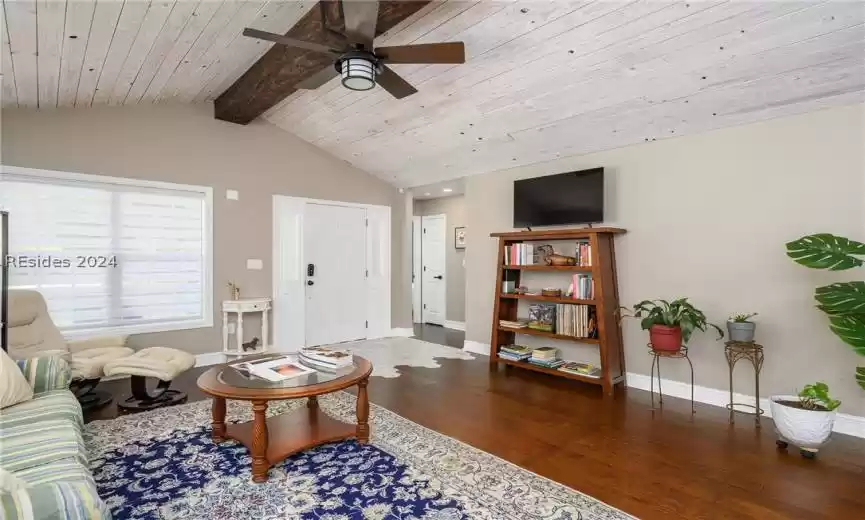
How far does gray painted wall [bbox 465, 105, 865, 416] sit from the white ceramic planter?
68 centimetres

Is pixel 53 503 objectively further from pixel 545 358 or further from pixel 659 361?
pixel 659 361

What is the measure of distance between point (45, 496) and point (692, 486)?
2.61 metres

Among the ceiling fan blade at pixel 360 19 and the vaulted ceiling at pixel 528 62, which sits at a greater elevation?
the vaulted ceiling at pixel 528 62

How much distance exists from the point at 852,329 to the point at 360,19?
10.4ft

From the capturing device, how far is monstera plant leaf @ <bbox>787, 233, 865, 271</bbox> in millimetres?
2508

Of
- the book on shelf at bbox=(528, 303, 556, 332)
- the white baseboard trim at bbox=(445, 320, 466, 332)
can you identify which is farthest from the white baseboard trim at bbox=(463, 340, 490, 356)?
the white baseboard trim at bbox=(445, 320, 466, 332)

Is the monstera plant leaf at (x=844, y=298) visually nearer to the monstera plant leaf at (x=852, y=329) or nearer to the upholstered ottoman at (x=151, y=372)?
the monstera plant leaf at (x=852, y=329)

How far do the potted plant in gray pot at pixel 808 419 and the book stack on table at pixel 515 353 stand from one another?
2.11 meters

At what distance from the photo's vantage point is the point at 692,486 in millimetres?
2215

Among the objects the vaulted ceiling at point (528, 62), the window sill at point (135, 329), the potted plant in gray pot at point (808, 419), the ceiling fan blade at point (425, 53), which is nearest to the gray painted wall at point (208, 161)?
the window sill at point (135, 329)

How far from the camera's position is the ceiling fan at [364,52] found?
2.19 m

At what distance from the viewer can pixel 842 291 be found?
2.56 metres

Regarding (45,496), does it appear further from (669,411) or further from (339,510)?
(669,411)

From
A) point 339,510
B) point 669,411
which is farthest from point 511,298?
point 339,510
